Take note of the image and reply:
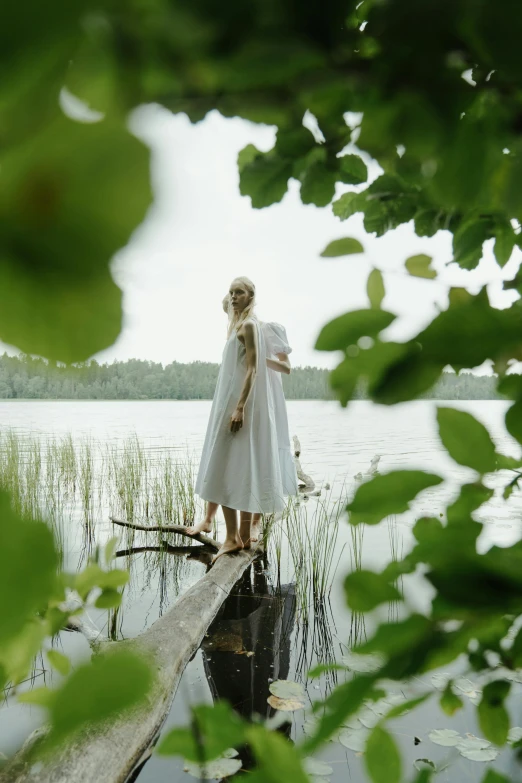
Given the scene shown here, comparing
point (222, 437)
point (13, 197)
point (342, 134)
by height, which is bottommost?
point (222, 437)

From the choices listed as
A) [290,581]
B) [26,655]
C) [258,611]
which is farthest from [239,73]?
[290,581]

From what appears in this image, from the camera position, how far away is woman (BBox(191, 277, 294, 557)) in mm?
2598

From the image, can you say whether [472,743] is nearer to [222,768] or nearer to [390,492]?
[222,768]

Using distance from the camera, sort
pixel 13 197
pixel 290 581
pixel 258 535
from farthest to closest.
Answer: pixel 258 535 → pixel 290 581 → pixel 13 197

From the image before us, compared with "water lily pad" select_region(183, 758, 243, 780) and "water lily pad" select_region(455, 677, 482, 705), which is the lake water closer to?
"water lily pad" select_region(455, 677, 482, 705)

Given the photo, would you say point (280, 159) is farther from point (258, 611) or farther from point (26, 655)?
point (258, 611)

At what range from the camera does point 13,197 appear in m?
0.10

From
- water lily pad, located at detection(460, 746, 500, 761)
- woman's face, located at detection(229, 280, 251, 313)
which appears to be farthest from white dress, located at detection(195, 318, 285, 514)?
water lily pad, located at detection(460, 746, 500, 761)

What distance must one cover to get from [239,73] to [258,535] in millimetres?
3128

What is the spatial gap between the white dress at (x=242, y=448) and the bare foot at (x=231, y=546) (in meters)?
0.21

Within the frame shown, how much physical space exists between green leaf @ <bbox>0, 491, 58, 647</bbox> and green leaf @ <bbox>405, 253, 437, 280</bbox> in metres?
0.29

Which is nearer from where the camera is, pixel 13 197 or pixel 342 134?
pixel 13 197

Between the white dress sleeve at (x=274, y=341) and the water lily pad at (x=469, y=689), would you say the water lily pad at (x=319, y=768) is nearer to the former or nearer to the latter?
the water lily pad at (x=469, y=689)

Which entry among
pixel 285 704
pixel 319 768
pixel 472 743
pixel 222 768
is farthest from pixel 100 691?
pixel 285 704
